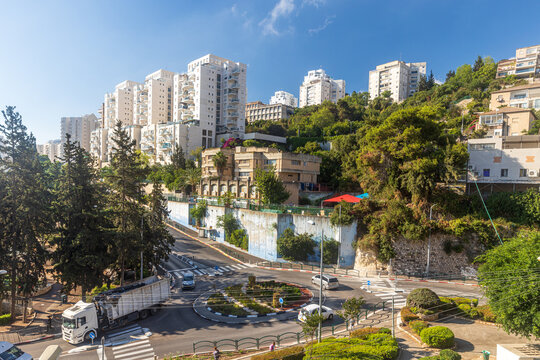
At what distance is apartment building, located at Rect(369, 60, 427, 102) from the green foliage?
379 ft

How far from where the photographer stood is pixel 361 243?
35.9 meters

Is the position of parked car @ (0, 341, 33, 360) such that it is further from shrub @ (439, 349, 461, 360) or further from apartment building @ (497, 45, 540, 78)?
apartment building @ (497, 45, 540, 78)

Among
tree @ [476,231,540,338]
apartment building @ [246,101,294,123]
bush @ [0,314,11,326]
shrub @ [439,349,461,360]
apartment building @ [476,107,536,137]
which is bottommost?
bush @ [0,314,11,326]

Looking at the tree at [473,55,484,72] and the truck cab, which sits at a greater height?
the tree at [473,55,484,72]

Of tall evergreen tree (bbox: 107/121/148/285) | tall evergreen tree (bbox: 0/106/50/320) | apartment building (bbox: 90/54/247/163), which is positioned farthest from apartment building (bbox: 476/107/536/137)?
tall evergreen tree (bbox: 0/106/50/320)

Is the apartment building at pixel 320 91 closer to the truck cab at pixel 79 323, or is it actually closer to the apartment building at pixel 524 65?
the apartment building at pixel 524 65

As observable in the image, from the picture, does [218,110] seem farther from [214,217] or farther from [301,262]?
[301,262]

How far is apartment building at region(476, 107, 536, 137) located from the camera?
57156 mm

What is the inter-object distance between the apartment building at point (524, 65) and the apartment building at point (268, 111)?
3053 inches

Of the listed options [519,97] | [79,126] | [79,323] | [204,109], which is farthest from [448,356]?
[79,126]

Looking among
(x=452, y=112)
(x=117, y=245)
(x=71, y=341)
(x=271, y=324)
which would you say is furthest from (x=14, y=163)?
(x=452, y=112)

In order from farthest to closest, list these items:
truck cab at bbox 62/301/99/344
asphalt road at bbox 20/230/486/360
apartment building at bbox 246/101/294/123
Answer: apartment building at bbox 246/101/294/123 → truck cab at bbox 62/301/99/344 → asphalt road at bbox 20/230/486/360

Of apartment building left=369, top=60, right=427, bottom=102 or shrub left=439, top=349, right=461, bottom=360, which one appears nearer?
shrub left=439, top=349, right=461, bottom=360

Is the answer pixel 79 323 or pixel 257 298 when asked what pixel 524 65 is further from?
pixel 79 323
